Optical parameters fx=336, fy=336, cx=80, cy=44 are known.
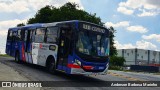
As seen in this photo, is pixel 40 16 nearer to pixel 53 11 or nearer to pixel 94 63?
pixel 53 11

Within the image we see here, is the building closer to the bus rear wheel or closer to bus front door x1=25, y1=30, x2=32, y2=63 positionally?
bus front door x1=25, y1=30, x2=32, y2=63

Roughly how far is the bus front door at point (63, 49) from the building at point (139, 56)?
4266 inches

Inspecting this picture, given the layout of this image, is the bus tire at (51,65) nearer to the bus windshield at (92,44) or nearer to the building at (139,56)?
the bus windshield at (92,44)

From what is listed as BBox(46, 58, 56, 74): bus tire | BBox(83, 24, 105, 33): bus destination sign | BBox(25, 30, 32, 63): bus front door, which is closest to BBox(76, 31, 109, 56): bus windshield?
BBox(83, 24, 105, 33): bus destination sign

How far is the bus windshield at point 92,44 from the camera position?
1778cm

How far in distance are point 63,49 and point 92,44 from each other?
1807 mm

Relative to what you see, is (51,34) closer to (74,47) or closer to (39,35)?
(39,35)

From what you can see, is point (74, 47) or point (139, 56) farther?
point (139, 56)

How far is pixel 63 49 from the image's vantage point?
18.9 m

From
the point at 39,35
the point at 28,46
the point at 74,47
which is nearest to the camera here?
the point at 74,47

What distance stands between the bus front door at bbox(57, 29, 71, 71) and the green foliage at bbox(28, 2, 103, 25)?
4794 centimetres

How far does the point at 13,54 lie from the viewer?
29109 mm

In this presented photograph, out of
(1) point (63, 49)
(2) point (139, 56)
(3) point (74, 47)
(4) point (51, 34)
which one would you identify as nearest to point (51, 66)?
(4) point (51, 34)

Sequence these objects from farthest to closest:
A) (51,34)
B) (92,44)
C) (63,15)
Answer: (63,15)
(51,34)
(92,44)
